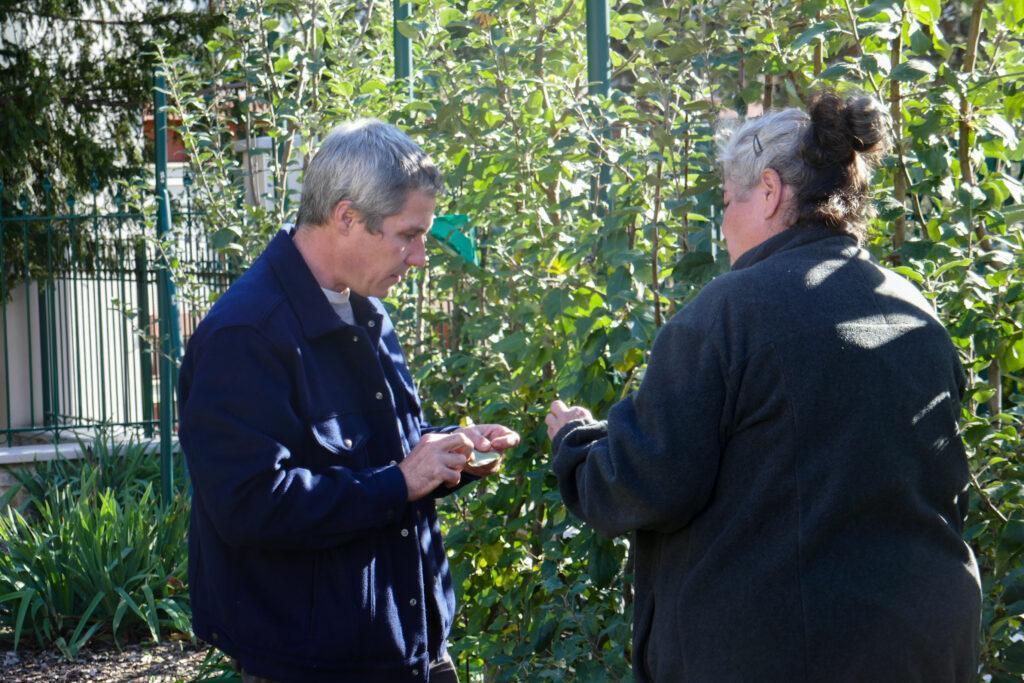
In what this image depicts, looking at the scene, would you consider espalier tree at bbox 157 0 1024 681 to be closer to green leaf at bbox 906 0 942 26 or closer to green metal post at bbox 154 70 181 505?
green leaf at bbox 906 0 942 26

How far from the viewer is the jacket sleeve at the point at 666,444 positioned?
6.41 feet

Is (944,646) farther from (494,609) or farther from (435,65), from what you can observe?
(435,65)

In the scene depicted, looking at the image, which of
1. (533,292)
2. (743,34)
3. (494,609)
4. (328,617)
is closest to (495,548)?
(494,609)

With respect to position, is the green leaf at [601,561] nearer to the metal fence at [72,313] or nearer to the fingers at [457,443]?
the fingers at [457,443]

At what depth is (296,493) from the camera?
7.41ft

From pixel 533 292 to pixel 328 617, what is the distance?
4.00 feet

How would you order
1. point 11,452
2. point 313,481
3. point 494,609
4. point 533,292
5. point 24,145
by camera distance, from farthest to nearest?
point 24,145 → point 11,452 → point 494,609 → point 533,292 → point 313,481

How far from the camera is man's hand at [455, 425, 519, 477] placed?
8.50 feet

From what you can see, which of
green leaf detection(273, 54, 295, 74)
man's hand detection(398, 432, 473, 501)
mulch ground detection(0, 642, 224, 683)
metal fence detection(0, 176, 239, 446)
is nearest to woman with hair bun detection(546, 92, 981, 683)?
man's hand detection(398, 432, 473, 501)

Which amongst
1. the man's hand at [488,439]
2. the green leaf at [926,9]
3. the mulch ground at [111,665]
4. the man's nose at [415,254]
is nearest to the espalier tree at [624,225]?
the green leaf at [926,9]

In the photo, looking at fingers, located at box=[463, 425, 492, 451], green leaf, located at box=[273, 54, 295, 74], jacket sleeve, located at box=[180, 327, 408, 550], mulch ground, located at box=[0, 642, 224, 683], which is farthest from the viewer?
mulch ground, located at box=[0, 642, 224, 683]

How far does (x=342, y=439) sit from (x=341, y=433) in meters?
0.01

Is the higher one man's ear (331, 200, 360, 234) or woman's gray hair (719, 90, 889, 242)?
woman's gray hair (719, 90, 889, 242)

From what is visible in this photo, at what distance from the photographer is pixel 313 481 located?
2.29m
